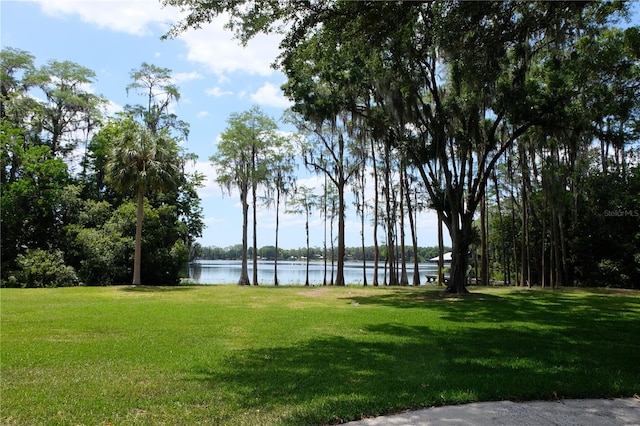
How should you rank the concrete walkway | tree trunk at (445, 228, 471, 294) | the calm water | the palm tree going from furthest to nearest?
the calm water, the palm tree, tree trunk at (445, 228, 471, 294), the concrete walkway

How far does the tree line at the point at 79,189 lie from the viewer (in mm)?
23312

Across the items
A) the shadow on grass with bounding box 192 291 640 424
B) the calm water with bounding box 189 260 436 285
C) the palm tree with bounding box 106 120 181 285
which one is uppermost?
the palm tree with bounding box 106 120 181 285

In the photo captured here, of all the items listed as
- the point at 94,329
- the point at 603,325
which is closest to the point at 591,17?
the point at 603,325

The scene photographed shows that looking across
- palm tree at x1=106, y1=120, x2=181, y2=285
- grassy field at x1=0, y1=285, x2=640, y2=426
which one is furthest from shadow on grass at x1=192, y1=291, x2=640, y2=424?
palm tree at x1=106, y1=120, x2=181, y2=285

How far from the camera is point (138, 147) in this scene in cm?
2281

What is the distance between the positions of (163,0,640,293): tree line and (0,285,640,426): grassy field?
5.46 m

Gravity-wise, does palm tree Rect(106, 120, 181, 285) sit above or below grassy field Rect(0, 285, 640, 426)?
above

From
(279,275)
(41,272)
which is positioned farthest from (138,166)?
(279,275)

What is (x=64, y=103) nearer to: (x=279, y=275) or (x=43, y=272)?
(x=43, y=272)

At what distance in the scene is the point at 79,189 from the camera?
1117 inches

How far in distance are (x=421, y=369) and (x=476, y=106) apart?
1380 centimetres

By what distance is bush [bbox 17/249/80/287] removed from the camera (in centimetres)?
2319

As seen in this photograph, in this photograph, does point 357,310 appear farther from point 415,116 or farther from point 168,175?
A: point 168,175

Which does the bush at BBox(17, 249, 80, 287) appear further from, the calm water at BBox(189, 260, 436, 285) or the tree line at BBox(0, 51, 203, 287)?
the calm water at BBox(189, 260, 436, 285)
